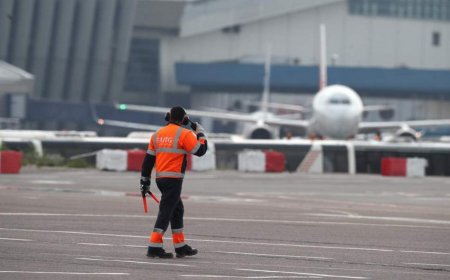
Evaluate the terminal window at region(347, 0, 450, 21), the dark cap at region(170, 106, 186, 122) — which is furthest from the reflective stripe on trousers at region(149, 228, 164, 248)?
the terminal window at region(347, 0, 450, 21)

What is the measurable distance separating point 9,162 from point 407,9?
71204 millimetres

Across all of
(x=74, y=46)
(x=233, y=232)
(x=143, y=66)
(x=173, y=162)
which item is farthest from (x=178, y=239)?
(x=143, y=66)

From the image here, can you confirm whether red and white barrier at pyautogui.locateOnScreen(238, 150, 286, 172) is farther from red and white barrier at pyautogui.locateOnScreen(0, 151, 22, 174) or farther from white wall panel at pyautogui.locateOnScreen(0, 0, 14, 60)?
white wall panel at pyautogui.locateOnScreen(0, 0, 14, 60)

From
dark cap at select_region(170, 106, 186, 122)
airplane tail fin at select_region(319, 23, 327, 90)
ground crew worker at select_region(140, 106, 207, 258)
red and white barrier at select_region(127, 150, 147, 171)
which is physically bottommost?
ground crew worker at select_region(140, 106, 207, 258)

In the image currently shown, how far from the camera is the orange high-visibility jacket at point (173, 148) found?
53.5ft

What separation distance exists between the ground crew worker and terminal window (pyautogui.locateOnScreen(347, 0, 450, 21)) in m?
90.8

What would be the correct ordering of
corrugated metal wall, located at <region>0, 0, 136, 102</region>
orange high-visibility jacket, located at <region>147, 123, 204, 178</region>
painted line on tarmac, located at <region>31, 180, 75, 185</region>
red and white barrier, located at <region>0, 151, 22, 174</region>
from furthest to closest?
corrugated metal wall, located at <region>0, 0, 136, 102</region> < red and white barrier, located at <region>0, 151, 22, 174</region> < painted line on tarmac, located at <region>31, 180, 75, 185</region> < orange high-visibility jacket, located at <region>147, 123, 204, 178</region>

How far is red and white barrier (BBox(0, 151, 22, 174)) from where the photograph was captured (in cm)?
3966

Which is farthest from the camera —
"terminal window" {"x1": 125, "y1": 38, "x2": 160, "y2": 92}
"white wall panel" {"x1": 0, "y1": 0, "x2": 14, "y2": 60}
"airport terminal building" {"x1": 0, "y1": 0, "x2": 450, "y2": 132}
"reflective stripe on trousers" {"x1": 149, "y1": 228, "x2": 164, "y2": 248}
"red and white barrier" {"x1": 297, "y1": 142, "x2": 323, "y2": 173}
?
"terminal window" {"x1": 125, "y1": 38, "x2": 160, "y2": 92}

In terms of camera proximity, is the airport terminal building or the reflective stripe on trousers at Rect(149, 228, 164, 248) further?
the airport terminal building

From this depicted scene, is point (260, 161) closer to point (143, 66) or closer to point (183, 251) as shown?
point (183, 251)

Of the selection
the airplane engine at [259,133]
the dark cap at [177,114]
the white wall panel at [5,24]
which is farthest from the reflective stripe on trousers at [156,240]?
the airplane engine at [259,133]

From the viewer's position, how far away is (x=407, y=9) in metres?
107

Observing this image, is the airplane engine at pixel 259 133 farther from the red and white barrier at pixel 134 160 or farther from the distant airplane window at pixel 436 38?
the distant airplane window at pixel 436 38
